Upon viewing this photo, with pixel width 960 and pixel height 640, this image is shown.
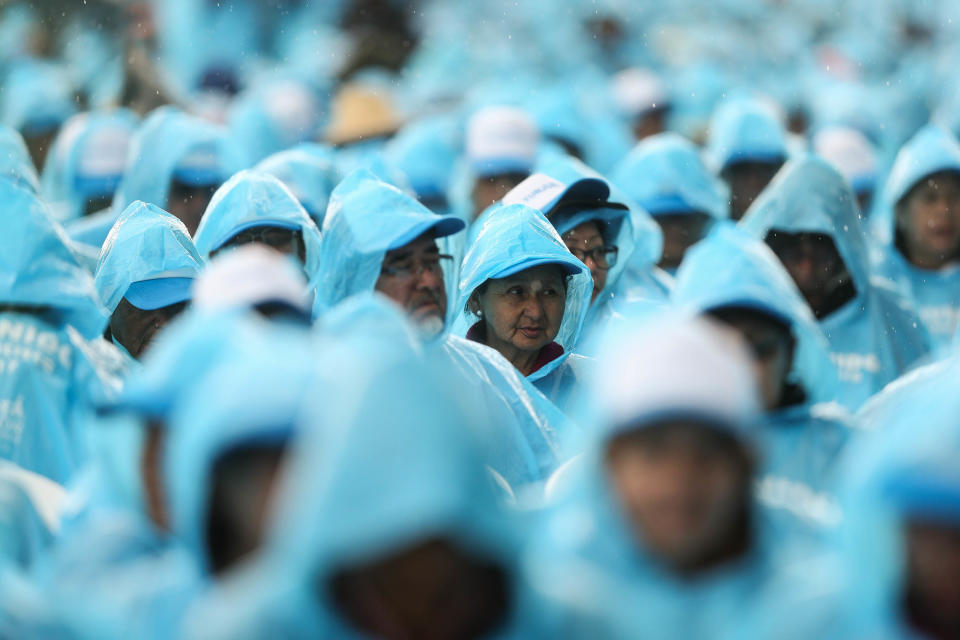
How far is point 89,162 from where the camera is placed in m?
9.23

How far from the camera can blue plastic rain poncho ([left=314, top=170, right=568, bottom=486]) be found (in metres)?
5.32

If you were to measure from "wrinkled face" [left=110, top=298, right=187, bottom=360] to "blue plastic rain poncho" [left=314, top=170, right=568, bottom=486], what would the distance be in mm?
546

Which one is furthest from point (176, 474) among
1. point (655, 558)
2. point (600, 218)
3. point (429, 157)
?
point (429, 157)

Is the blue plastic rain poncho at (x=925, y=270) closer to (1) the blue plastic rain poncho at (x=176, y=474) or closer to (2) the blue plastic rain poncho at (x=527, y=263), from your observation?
(2) the blue plastic rain poncho at (x=527, y=263)

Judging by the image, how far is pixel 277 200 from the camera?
21.4 feet

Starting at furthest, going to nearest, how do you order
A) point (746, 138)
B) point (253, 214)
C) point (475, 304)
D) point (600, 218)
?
point (746, 138) < point (600, 218) < point (253, 214) < point (475, 304)

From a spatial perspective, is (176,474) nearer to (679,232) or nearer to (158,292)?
(158,292)

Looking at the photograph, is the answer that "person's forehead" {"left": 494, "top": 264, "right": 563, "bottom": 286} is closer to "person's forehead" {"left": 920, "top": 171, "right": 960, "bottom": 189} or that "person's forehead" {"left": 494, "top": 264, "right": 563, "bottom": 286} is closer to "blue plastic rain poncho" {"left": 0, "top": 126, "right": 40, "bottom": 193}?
"blue plastic rain poncho" {"left": 0, "top": 126, "right": 40, "bottom": 193}

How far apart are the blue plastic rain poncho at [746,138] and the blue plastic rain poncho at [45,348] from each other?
5.18m

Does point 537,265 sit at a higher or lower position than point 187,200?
higher

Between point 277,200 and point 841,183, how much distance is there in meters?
2.46

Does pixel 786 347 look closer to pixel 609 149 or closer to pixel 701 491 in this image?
pixel 701 491

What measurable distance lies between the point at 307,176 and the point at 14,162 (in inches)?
69.2

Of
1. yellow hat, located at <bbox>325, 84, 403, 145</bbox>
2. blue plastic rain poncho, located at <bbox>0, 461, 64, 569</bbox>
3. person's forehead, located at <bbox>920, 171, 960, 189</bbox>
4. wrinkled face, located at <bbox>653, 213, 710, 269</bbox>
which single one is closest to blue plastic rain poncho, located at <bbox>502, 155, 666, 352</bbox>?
wrinkled face, located at <bbox>653, 213, 710, 269</bbox>
